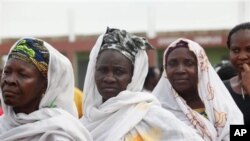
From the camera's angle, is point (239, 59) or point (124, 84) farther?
point (239, 59)

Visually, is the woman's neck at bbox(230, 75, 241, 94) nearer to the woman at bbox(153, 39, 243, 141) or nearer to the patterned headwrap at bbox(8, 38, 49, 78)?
the woman at bbox(153, 39, 243, 141)

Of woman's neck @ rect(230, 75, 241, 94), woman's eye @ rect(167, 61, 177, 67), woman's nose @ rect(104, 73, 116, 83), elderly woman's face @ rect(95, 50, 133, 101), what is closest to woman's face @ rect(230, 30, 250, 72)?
woman's neck @ rect(230, 75, 241, 94)

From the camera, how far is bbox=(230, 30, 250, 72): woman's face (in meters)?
4.18

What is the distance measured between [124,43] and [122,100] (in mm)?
403

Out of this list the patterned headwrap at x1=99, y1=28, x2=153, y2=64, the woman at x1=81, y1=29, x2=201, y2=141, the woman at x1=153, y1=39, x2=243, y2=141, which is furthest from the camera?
the woman at x1=153, y1=39, x2=243, y2=141

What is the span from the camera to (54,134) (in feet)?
10.00

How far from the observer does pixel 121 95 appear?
11.7ft

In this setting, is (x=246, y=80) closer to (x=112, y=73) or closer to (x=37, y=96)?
(x=112, y=73)

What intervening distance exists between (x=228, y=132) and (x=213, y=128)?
0.11m

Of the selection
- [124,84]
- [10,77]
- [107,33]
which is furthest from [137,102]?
[10,77]

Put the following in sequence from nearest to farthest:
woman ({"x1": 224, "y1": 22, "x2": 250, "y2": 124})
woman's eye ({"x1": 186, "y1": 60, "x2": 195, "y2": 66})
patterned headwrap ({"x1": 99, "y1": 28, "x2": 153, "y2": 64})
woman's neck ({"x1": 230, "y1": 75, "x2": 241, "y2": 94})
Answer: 1. patterned headwrap ({"x1": 99, "y1": 28, "x2": 153, "y2": 64})
2. woman's eye ({"x1": 186, "y1": 60, "x2": 195, "y2": 66})
3. woman ({"x1": 224, "y1": 22, "x2": 250, "y2": 124})
4. woman's neck ({"x1": 230, "y1": 75, "x2": 241, "y2": 94})

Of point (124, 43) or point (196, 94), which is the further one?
point (196, 94)

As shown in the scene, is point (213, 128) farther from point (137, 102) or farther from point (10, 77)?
point (10, 77)

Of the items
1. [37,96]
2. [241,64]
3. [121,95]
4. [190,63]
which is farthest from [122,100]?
[241,64]
